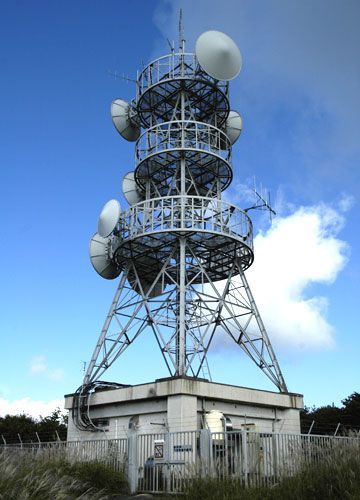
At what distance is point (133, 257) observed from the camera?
35969 millimetres

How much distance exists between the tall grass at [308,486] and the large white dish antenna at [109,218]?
19.1 m

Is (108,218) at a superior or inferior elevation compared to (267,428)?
superior

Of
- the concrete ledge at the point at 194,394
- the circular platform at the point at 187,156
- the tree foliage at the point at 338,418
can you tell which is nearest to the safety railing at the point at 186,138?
the circular platform at the point at 187,156

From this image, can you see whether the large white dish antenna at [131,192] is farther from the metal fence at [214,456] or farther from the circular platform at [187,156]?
the metal fence at [214,456]

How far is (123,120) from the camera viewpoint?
1658 inches

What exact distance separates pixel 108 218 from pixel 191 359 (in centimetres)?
948

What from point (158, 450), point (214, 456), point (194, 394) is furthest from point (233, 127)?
point (214, 456)

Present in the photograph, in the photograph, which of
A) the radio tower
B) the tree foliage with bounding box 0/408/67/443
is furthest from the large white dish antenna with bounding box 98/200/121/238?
the tree foliage with bounding box 0/408/67/443

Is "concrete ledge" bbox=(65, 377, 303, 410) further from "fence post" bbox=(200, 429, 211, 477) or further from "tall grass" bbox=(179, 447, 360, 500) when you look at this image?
"tall grass" bbox=(179, 447, 360, 500)

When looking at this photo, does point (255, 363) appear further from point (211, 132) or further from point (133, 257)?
point (211, 132)

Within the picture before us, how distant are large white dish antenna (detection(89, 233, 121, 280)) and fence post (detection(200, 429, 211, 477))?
18.9 meters

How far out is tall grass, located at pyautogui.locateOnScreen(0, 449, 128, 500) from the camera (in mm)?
14504

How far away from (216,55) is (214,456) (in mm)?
24127

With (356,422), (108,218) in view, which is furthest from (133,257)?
(356,422)
